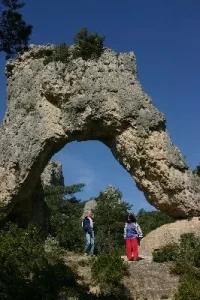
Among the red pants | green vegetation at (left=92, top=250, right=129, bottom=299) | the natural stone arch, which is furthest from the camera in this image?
the natural stone arch

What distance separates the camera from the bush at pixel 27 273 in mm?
13156

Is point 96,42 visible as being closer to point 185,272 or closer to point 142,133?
point 142,133

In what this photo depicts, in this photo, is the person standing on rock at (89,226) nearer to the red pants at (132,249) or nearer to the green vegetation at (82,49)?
the red pants at (132,249)

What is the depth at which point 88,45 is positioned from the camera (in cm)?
2345

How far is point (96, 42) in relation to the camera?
78.0ft

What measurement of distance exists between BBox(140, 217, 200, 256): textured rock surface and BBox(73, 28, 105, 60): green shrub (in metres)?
9.98

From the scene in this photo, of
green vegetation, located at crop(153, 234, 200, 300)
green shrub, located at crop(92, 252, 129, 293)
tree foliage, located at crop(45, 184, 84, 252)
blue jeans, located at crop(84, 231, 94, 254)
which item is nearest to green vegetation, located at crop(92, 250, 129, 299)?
green shrub, located at crop(92, 252, 129, 293)

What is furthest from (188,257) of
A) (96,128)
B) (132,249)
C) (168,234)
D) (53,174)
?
(53,174)

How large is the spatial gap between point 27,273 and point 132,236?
5628mm

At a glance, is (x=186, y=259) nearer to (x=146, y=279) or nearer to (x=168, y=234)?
(x=146, y=279)

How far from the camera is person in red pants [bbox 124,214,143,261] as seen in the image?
18.9 metres

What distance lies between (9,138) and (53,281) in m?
11.1

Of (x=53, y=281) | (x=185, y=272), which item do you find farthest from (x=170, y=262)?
(x=53, y=281)

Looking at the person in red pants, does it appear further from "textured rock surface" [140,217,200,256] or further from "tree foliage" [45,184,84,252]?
"tree foliage" [45,184,84,252]
